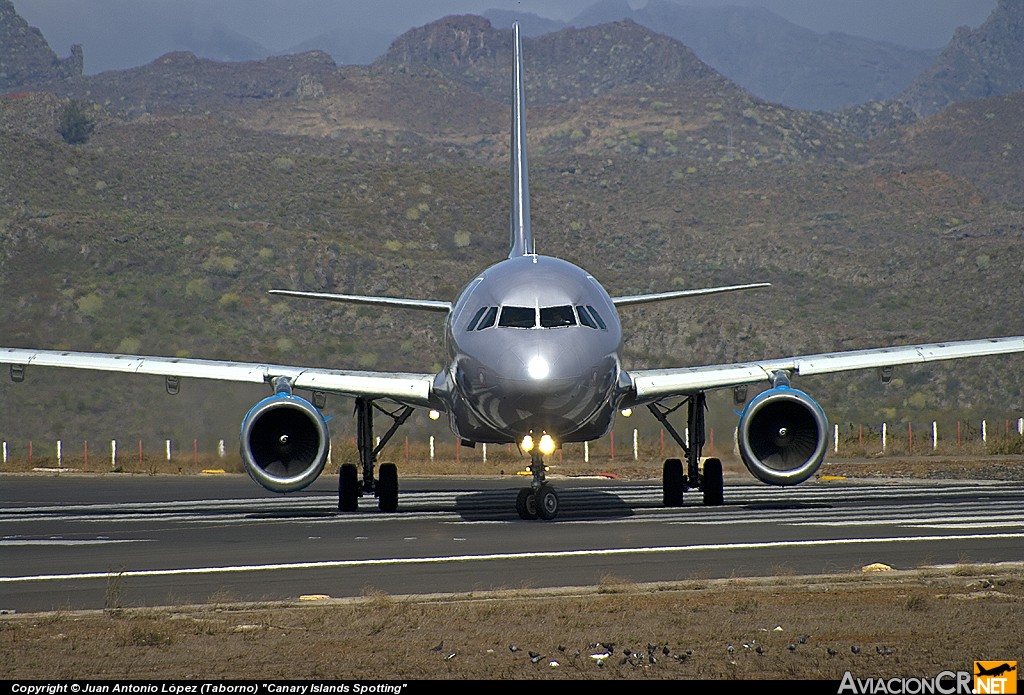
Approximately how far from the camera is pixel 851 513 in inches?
898

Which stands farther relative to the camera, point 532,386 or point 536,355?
point 536,355

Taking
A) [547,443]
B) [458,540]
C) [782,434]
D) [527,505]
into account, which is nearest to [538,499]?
[527,505]

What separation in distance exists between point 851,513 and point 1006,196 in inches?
5881

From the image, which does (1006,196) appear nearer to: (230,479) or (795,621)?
(230,479)

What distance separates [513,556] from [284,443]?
7.01 meters

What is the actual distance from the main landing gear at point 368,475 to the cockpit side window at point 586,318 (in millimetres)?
5335

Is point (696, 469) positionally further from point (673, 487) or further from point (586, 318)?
point (586, 318)

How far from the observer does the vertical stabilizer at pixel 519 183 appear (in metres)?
28.1

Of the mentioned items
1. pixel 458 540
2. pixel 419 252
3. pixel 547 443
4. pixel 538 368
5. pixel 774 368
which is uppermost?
pixel 419 252

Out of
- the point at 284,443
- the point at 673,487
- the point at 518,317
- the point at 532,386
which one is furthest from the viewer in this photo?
the point at 673,487

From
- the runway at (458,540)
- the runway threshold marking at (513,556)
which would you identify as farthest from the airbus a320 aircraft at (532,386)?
the runway threshold marking at (513,556)

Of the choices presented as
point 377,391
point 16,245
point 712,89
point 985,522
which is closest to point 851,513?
point 985,522

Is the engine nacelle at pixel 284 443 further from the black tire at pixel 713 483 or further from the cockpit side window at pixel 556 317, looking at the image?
the black tire at pixel 713 483

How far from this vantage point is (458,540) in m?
19.0
